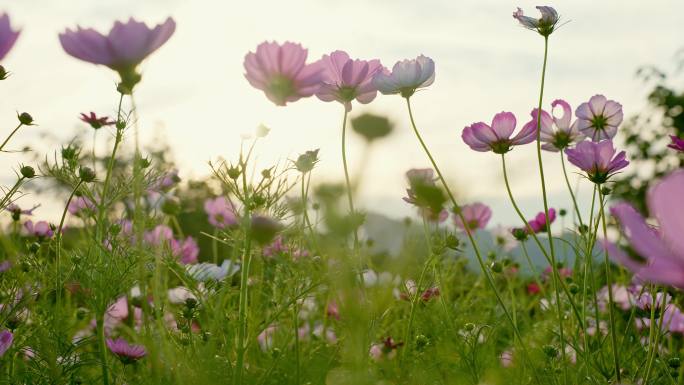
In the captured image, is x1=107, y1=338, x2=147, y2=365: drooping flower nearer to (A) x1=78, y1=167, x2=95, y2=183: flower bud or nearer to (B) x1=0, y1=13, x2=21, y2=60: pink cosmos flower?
(A) x1=78, y1=167, x2=95, y2=183: flower bud

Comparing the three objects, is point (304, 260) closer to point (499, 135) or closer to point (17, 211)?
point (499, 135)

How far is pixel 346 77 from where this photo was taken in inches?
42.5

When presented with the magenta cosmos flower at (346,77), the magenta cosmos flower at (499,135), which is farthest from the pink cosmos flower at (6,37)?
the magenta cosmos flower at (499,135)

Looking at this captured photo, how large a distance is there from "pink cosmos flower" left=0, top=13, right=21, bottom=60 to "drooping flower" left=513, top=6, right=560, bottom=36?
70cm

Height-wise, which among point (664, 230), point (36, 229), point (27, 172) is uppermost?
point (36, 229)

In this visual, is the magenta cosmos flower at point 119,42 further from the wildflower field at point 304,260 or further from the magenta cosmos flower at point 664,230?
the magenta cosmos flower at point 664,230

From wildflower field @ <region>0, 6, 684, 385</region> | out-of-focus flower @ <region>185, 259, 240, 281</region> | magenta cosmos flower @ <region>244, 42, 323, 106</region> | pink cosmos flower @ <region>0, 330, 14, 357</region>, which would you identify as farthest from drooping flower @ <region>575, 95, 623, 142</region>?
pink cosmos flower @ <region>0, 330, 14, 357</region>

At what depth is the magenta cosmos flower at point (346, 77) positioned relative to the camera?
1075 mm

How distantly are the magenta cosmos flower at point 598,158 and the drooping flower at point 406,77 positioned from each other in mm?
247

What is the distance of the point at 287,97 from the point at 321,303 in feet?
4.14

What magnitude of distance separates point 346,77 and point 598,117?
467 millimetres

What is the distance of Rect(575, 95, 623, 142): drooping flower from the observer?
47.8 inches

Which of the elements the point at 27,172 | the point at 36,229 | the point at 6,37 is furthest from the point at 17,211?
the point at 6,37

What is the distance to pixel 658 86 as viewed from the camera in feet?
38.0
